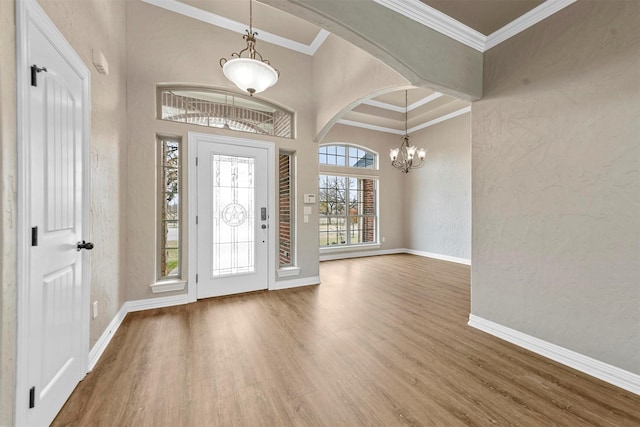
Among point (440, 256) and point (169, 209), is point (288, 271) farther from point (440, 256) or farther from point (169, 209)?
point (440, 256)

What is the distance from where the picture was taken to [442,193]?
655 cm

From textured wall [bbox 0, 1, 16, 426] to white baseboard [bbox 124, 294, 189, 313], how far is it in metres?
2.14

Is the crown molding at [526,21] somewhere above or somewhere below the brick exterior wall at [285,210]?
above

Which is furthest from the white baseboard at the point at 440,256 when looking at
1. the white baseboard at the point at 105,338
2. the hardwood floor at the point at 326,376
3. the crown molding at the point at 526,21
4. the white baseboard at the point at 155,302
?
the white baseboard at the point at 105,338

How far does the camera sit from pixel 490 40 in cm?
270

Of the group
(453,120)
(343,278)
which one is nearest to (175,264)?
(343,278)

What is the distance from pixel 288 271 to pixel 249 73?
278cm

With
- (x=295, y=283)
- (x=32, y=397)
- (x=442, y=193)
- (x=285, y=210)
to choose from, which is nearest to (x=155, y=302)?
(x=295, y=283)

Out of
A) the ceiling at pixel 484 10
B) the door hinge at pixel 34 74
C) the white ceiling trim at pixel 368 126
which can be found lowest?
the door hinge at pixel 34 74

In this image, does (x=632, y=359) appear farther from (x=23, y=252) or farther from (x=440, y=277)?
(x=23, y=252)

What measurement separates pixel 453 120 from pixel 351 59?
395 cm

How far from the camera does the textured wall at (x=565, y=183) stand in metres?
1.88

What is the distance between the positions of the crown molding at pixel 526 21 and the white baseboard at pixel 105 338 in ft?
15.3

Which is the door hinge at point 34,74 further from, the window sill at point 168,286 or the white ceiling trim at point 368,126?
the white ceiling trim at point 368,126
